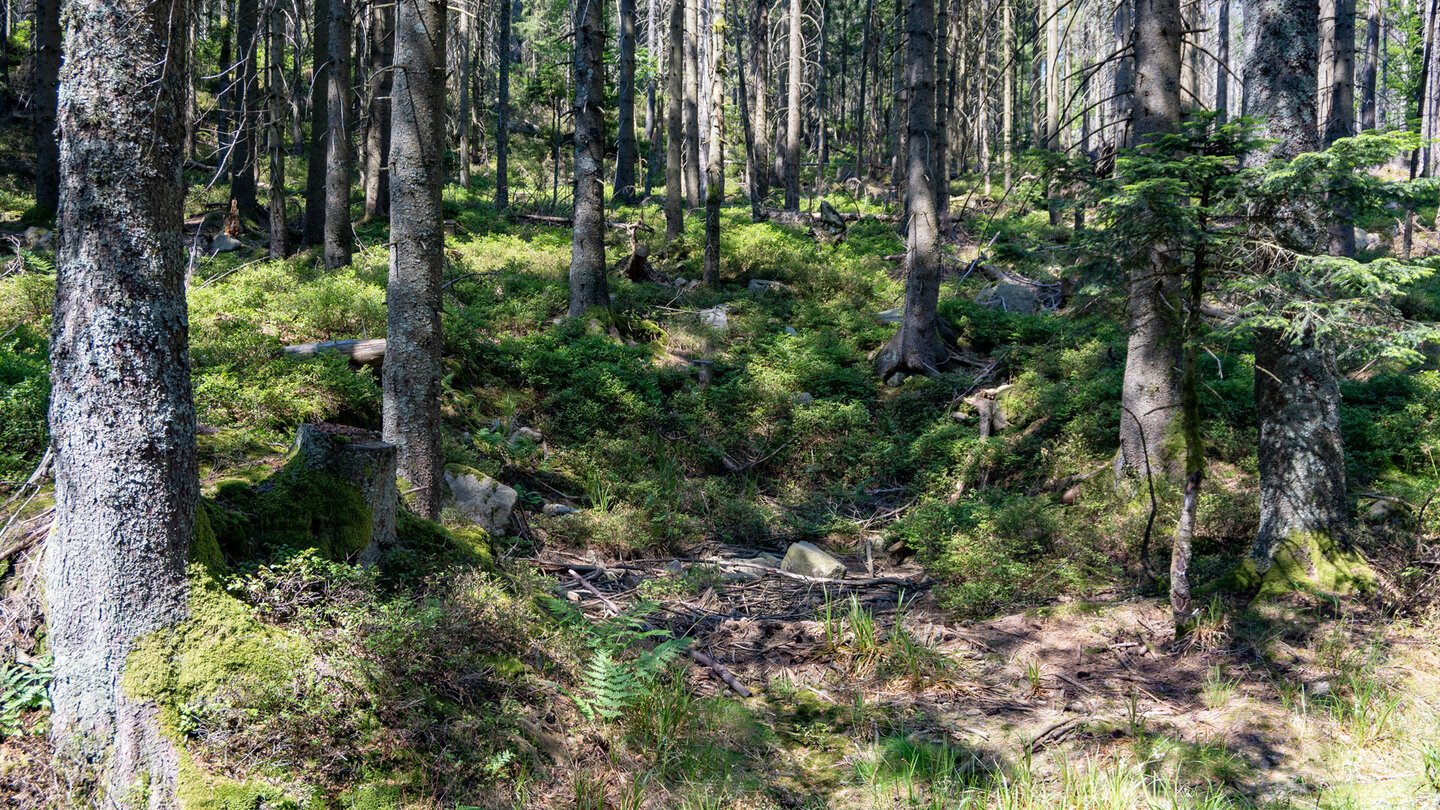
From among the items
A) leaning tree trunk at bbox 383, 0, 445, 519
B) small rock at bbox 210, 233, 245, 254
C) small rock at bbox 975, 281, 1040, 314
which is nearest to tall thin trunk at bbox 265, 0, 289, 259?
small rock at bbox 210, 233, 245, 254

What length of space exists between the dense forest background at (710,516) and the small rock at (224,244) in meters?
5.18

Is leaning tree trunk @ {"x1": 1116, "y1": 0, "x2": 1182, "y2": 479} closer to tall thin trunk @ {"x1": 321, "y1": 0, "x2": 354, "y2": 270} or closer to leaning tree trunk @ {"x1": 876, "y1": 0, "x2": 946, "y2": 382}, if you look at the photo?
leaning tree trunk @ {"x1": 876, "y1": 0, "x2": 946, "y2": 382}

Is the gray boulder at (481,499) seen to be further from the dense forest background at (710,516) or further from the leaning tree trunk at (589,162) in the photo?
the leaning tree trunk at (589,162)

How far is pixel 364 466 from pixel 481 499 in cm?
198

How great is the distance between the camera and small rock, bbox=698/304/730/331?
45.0 feet

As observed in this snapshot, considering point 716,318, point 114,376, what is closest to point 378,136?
point 716,318

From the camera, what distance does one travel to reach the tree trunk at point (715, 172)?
1553 cm

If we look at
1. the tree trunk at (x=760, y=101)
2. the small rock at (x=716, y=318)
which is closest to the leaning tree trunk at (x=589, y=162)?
the small rock at (x=716, y=318)

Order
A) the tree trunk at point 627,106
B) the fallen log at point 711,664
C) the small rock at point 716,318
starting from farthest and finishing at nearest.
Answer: the tree trunk at point 627,106 < the small rock at point 716,318 < the fallen log at point 711,664

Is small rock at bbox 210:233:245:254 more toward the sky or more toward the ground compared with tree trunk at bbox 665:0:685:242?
more toward the ground

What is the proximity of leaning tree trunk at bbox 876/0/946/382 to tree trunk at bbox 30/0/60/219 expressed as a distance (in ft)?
45.6

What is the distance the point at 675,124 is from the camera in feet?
62.7

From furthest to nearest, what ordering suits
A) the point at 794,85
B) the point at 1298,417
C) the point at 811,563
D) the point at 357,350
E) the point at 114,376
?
the point at 794,85 < the point at 357,350 < the point at 811,563 < the point at 1298,417 < the point at 114,376

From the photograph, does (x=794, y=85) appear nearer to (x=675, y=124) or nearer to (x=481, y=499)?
(x=675, y=124)
